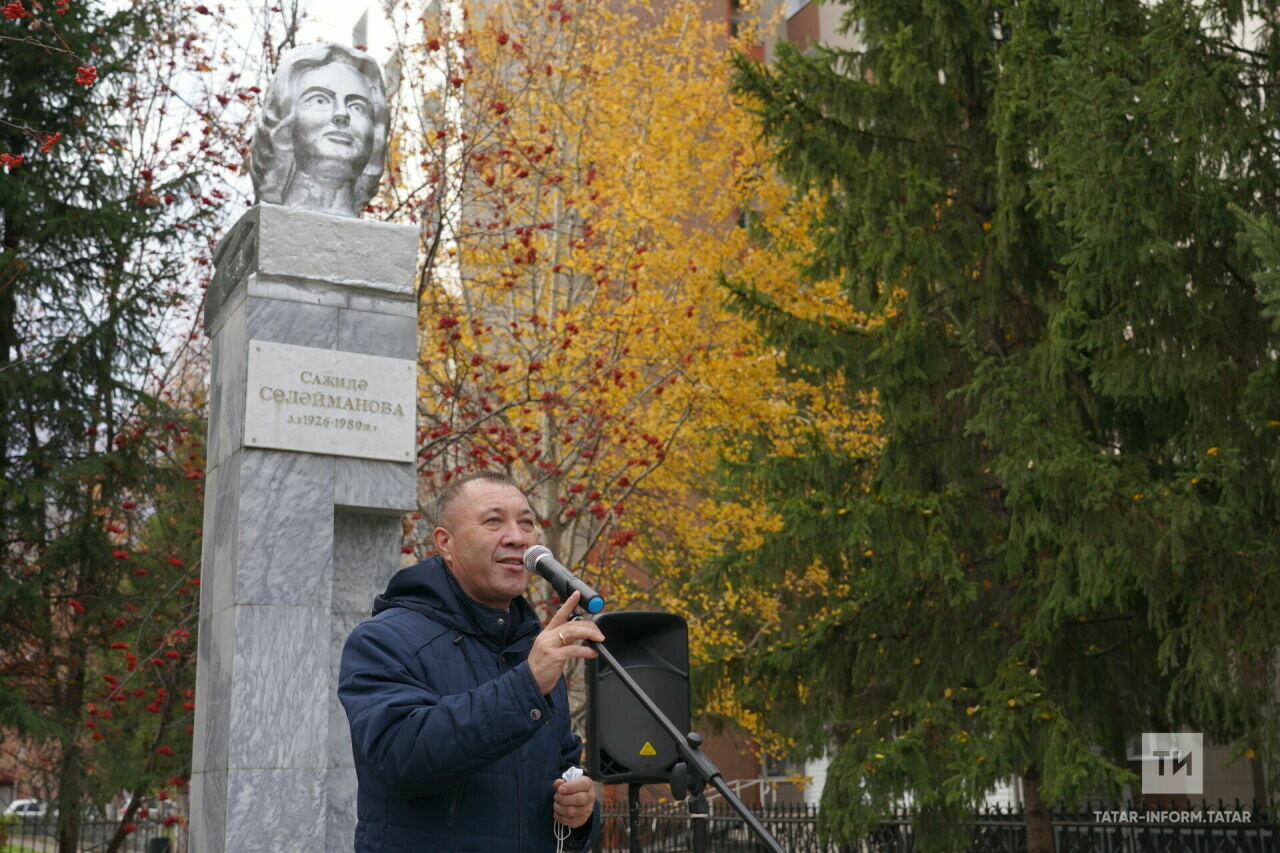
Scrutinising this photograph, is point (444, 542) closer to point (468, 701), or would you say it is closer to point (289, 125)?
point (468, 701)

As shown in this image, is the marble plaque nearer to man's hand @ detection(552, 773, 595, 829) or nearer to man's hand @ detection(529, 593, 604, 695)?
man's hand @ detection(552, 773, 595, 829)

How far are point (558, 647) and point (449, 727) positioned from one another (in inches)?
10.6

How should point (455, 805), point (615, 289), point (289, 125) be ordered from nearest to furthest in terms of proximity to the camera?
point (455, 805) < point (289, 125) < point (615, 289)

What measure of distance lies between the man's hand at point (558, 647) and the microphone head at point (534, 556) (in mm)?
267

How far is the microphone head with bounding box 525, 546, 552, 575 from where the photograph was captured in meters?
2.88

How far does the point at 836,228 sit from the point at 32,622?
789cm

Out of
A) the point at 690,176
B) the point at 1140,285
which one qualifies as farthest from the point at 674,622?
the point at 690,176

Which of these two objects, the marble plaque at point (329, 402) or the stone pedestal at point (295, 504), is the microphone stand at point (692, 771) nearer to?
the stone pedestal at point (295, 504)

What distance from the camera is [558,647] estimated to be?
261 cm

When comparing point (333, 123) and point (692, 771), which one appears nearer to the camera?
point (692, 771)

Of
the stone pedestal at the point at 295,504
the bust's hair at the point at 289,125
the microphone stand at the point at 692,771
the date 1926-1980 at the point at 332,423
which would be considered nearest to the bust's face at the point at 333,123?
the bust's hair at the point at 289,125

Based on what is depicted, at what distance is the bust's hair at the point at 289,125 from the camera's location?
6859 mm

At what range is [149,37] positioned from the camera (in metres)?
12.3
